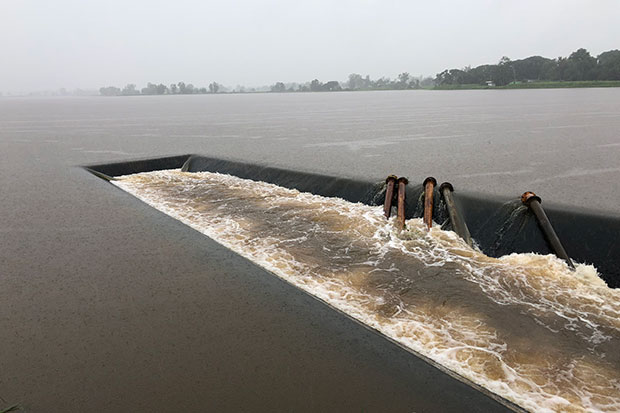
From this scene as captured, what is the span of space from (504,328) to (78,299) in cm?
590

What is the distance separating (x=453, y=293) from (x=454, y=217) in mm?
3346

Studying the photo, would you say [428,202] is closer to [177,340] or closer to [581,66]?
[177,340]

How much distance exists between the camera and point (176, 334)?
5.13 meters

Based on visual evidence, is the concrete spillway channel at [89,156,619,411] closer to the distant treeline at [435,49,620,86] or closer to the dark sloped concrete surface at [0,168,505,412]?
the dark sloped concrete surface at [0,168,505,412]

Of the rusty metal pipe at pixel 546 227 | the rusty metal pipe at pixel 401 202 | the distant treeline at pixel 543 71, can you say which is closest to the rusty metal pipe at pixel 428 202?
the rusty metal pipe at pixel 401 202

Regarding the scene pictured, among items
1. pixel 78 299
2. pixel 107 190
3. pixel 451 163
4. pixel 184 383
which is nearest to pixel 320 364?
pixel 184 383

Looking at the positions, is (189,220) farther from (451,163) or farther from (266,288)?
(451,163)

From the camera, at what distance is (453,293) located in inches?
268

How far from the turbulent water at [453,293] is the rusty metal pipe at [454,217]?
21 centimetres

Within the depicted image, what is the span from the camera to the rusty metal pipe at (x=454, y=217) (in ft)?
30.6

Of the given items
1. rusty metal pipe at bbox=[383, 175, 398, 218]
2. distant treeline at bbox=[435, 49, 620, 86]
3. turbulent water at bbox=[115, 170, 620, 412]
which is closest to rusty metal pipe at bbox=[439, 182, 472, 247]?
turbulent water at bbox=[115, 170, 620, 412]

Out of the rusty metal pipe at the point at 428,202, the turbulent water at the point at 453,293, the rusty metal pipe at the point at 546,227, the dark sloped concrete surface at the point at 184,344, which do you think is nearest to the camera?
the dark sloped concrete surface at the point at 184,344

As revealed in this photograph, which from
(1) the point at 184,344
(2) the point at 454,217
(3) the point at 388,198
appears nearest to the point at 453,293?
(2) the point at 454,217

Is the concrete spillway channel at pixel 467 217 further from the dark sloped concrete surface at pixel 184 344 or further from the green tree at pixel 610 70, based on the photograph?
the green tree at pixel 610 70
